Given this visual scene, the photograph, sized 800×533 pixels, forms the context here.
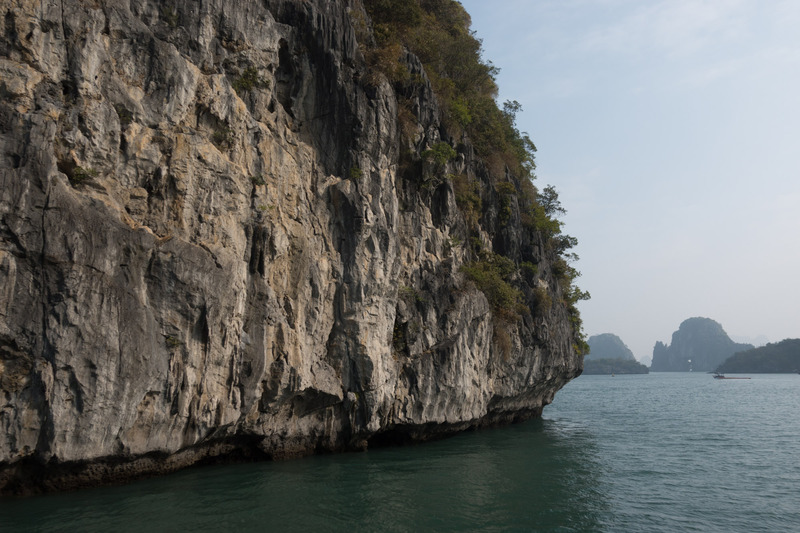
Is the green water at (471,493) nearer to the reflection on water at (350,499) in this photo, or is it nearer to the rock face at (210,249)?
the reflection on water at (350,499)

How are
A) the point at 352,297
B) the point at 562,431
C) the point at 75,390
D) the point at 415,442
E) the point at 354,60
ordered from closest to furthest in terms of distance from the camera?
1. the point at 75,390
2. the point at 352,297
3. the point at 354,60
4. the point at 415,442
5. the point at 562,431

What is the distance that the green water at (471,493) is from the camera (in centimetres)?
1166

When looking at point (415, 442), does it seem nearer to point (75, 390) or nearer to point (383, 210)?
point (383, 210)

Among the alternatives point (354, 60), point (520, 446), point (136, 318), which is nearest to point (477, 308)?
point (520, 446)

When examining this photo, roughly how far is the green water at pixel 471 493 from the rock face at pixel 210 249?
3.89 ft

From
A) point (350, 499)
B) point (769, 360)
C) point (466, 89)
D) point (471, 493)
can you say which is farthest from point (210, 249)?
point (769, 360)

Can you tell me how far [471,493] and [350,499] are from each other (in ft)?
11.2

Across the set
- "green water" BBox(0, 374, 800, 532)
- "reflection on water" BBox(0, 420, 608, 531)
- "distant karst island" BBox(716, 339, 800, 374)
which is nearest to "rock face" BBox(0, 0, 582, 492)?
"reflection on water" BBox(0, 420, 608, 531)

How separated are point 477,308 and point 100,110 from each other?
634 inches

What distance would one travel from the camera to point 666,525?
12297mm

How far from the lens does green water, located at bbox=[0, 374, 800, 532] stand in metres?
11.7

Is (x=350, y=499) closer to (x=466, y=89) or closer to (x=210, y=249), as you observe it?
(x=210, y=249)

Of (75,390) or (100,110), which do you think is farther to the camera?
(100,110)

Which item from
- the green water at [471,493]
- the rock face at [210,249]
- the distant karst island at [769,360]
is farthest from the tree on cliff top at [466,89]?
the distant karst island at [769,360]
